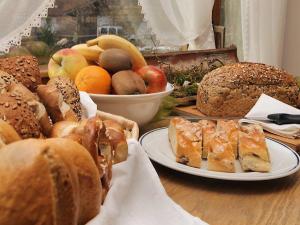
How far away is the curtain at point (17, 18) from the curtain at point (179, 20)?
0.59 m

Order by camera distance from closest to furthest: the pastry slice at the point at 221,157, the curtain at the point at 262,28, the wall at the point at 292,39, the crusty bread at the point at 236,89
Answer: the pastry slice at the point at 221,157 → the crusty bread at the point at 236,89 → the curtain at the point at 262,28 → the wall at the point at 292,39

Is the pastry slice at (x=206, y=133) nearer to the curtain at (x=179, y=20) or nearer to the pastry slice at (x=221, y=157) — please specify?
the pastry slice at (x=221, y=157)

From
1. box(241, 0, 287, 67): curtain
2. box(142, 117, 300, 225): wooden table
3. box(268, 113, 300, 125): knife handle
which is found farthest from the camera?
box(241, 0, 287, 67): curtain

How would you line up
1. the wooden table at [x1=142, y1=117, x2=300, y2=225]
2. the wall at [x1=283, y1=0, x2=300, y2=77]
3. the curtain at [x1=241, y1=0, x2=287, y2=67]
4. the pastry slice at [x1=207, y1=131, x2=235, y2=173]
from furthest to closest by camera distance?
the wall at [x1=283, y1=0, x2=300, y2=77] < the curtain at [x1=241, y1=0, x2=287, y2=67] < the pastry slice at [x1=207, y1=131, x2=235, y2=173] < the wooden table at [x1=142, y1=117, x2=300, y2=225]

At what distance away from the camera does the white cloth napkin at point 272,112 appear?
1059 mm

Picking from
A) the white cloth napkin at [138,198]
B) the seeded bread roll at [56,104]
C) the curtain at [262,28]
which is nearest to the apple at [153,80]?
the seeded bread roll at [56,104]

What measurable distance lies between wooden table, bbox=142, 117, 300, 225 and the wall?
214cm

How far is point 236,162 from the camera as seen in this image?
0.85 meters

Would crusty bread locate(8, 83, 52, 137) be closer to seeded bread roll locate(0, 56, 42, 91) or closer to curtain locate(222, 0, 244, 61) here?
seeded bread roll locate(0, 56, 42, 91)

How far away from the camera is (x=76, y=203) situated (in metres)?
0.36

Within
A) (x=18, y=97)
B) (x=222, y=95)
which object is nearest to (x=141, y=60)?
(x=222, y=95)

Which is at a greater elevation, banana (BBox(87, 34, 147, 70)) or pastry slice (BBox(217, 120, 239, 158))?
banana (BBox(87, 34, 147, 70))

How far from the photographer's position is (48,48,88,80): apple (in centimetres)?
108

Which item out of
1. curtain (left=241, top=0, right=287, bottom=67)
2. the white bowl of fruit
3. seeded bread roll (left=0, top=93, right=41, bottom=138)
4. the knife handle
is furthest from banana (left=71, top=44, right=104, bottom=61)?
curtain (left=241, top=0, right=287, bottom=67)
